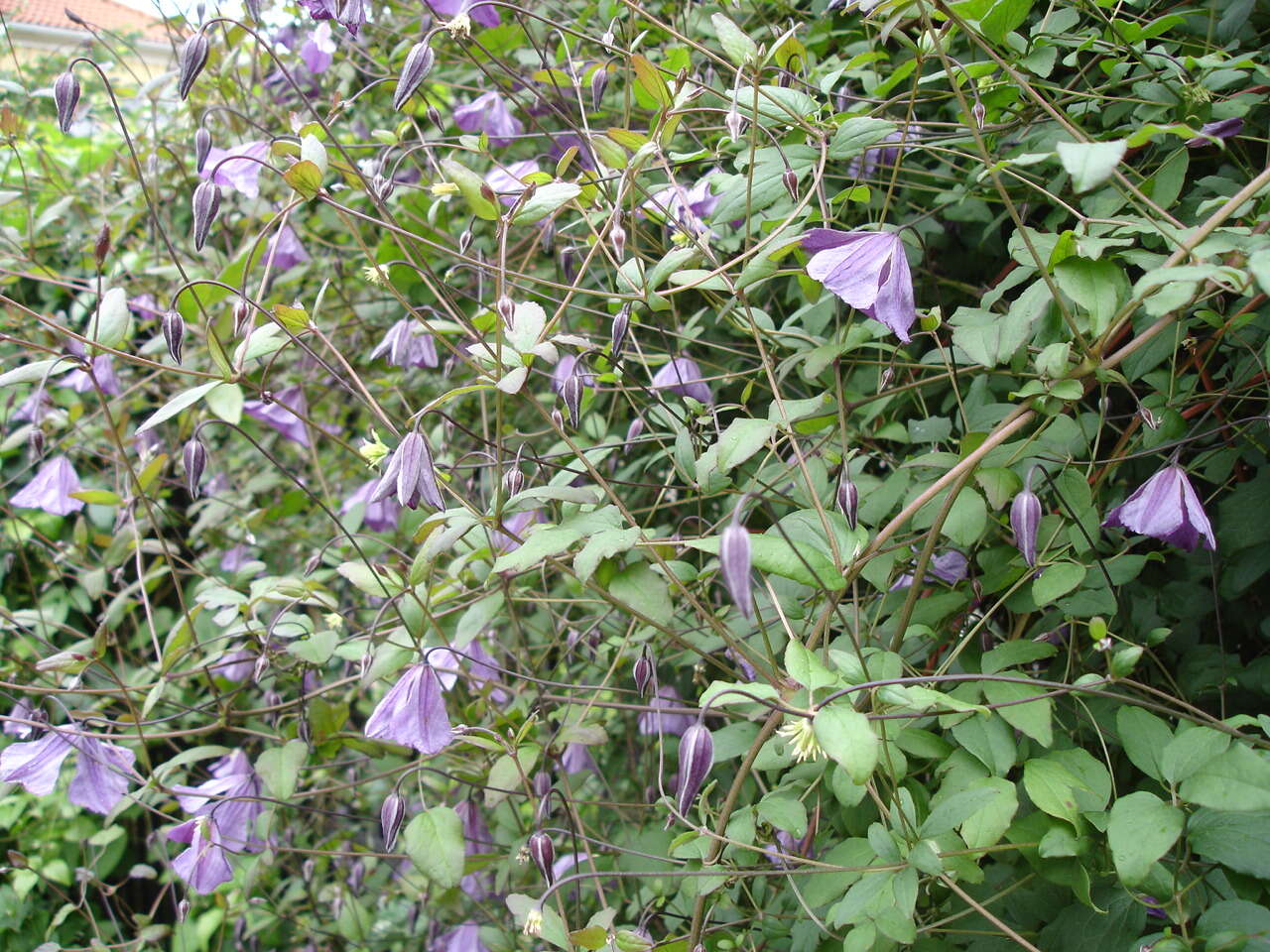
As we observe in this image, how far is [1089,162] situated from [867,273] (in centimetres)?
26

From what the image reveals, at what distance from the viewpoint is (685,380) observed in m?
1.14

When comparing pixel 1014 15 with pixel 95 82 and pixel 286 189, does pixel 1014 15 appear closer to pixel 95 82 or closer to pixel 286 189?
pixel 286 189

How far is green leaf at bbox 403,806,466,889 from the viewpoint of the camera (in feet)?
3.16

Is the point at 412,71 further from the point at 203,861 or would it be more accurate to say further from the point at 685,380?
the point at 203,861

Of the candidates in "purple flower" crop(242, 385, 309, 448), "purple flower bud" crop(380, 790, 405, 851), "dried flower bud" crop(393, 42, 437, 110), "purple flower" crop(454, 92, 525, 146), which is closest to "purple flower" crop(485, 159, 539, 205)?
"purple flower" crop(454, 92, 525, 146)

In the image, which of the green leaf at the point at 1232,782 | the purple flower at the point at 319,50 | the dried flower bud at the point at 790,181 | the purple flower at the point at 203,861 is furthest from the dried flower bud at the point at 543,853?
the purple flower at the point at 319,50

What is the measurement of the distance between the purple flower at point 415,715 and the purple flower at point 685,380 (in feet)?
1.34

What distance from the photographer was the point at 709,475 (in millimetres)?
899

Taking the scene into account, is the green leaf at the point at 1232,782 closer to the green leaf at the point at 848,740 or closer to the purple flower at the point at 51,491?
the green leaf at the point at 848,740

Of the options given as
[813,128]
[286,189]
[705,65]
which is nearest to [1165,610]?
[813,128]

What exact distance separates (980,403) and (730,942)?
621 millimetres

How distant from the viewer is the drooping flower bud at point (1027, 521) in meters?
0.79

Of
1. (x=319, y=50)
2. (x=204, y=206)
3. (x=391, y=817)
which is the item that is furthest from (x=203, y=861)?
(x=319, y=50)

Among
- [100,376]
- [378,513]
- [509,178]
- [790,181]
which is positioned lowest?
[378,513]
